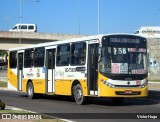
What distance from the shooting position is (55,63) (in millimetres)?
23062


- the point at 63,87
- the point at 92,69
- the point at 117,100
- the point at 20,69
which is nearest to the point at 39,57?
the point at 20,69

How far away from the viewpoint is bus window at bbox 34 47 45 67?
24559 mm

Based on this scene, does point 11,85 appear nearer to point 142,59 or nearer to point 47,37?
point 142,59

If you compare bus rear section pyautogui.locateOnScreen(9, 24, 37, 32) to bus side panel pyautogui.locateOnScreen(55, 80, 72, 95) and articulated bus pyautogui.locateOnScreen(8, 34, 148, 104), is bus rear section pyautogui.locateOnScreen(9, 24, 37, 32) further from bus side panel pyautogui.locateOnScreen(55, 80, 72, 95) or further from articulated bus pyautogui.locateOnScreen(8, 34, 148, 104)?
bus side panel pyautogui.locateOnScreen(55, 80, 72, 95)

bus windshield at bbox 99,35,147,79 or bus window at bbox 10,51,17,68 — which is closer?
bus windshield at bbox 99,35,147,79

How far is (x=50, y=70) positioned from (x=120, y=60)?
5.53 metres

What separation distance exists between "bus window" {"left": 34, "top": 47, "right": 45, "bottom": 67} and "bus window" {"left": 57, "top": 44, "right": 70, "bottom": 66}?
2032 millimetres

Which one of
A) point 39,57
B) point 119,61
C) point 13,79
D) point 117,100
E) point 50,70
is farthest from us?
point 13,79

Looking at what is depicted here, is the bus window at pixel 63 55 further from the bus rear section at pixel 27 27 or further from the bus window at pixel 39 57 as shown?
the bus rear section at pixel 27 27

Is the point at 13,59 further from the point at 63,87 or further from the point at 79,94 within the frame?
the point at 79,94

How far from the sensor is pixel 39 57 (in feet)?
81.8

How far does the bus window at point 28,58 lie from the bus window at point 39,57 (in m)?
0.54

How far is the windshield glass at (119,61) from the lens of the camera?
1909 cm

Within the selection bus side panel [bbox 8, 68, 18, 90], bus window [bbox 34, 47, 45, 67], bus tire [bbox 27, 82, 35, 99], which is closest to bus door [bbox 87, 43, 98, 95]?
bus window [bbox 34, 47, 45, 67]
